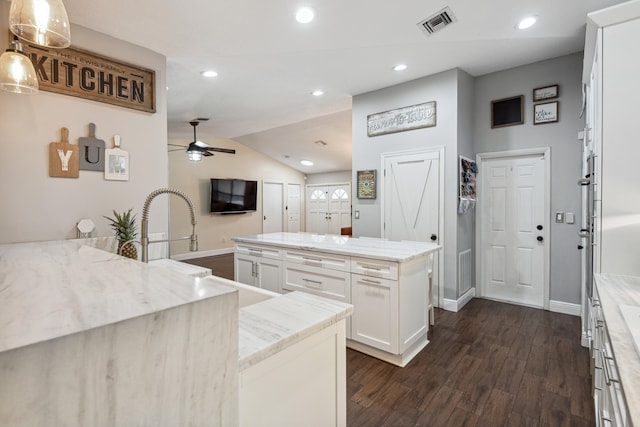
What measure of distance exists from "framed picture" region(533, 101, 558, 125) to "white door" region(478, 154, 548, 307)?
0.40 metres

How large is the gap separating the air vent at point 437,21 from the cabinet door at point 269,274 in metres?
2.60

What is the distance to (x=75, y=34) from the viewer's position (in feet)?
8.16

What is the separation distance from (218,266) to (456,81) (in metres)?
5.39

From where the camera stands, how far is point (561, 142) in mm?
3514

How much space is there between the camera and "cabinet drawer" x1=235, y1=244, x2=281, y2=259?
10.7ft

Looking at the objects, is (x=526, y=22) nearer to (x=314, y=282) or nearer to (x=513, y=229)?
(x=513, y=229)

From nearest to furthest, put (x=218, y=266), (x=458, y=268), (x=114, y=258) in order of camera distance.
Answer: (x=114, y=258) → (x=458, y=268) → (x=218, y=266)

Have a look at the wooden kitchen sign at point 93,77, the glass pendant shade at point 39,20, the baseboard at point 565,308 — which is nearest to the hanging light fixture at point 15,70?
the glass pendant shade at point 39,20

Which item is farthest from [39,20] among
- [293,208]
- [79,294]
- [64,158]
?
[293,208]

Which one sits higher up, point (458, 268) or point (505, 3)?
point (505, 3)

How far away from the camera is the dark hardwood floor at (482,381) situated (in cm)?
192

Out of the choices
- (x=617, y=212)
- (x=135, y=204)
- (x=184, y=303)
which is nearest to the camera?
(x=184, y=303)

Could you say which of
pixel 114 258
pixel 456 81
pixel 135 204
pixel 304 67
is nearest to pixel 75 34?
pixel 135 204

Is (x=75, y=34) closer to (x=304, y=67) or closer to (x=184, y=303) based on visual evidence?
(x=304, y=67)
